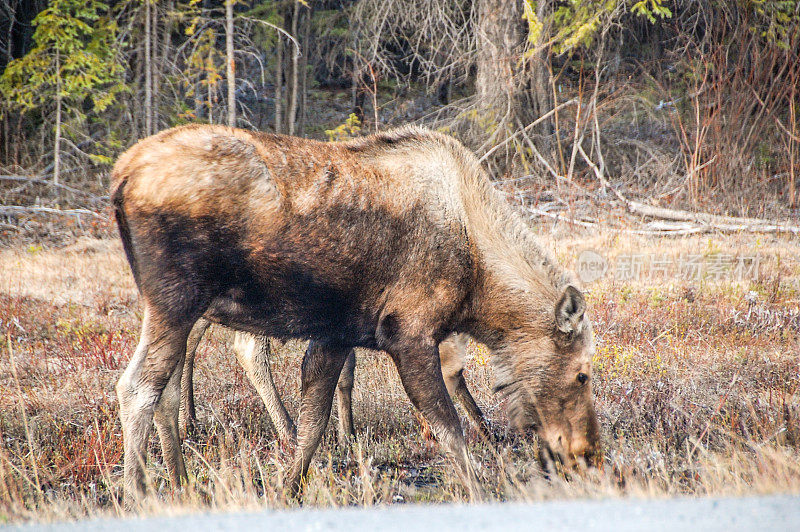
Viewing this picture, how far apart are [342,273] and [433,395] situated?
3.04 ft

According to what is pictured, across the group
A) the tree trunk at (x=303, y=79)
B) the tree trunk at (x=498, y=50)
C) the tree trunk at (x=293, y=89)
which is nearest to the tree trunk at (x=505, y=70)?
the tree trunk at (x=498, y=50)

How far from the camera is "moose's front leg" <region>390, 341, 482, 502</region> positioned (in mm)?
4172

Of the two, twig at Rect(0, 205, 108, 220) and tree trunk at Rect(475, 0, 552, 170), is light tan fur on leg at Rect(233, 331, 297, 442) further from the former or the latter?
tree trunk at Rect(475, 0, 552, 170)

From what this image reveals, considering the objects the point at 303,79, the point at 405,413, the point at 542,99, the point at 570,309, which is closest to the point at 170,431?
the point at 405,413

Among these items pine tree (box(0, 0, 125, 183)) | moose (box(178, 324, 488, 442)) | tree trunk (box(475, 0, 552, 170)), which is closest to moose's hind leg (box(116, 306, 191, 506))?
moose (box(178, 324, 488, 442))

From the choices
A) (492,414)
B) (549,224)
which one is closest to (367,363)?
(492,414)

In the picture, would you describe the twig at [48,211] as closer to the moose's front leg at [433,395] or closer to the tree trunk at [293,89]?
the tree trunk at [293,89]

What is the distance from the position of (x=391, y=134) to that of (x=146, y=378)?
2.18 m

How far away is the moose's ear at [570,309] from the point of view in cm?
425

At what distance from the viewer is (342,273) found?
4.16 metres

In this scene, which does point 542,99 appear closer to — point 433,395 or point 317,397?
point 317,397

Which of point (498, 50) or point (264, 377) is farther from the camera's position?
point (498, 50)

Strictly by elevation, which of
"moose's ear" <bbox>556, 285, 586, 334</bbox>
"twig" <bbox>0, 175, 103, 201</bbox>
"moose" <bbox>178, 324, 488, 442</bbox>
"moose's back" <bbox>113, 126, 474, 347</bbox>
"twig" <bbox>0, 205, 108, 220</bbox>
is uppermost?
"moose's back" <bbox>113, 126, 474, 347</bbox>

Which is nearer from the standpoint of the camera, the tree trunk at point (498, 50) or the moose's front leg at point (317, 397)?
the moose's front leg at point (317, 397)
